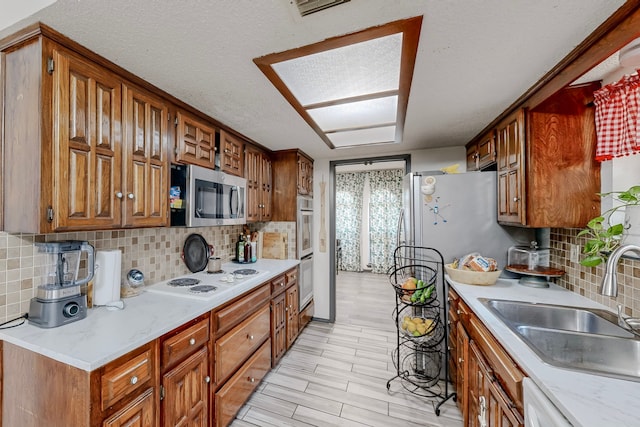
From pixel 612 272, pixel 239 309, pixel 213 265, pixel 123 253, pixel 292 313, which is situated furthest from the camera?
pixel 292 313

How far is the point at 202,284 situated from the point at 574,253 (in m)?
2.63

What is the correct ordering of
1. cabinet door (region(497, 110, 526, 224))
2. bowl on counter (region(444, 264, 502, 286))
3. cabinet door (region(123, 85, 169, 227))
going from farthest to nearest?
1. bowl on counter (region(444, 264, 502, 286))
2. cabinet door (region(497, 110, 526, 224))
3. cabinet door (region(123, 85, 169, 227))

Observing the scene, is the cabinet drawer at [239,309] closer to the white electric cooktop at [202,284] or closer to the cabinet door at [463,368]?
the white electric cooktop at [202,284]

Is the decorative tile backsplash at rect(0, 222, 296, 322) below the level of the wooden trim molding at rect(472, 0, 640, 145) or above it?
below

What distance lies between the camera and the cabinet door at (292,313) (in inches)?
103

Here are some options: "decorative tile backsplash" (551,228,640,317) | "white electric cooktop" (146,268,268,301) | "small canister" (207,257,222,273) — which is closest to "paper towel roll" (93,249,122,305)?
"white electric cooktop" (146,268,268,301)

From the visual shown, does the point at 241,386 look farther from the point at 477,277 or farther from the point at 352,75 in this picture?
the point at 352,75

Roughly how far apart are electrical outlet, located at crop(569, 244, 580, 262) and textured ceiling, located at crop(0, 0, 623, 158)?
108 centimetres

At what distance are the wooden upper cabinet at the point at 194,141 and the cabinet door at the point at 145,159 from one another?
0.10m

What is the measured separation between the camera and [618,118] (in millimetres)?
1334

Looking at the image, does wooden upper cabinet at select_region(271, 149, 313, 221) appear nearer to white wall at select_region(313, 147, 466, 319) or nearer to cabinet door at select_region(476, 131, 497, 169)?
white wall at select_region(313, 147, 466, 319)

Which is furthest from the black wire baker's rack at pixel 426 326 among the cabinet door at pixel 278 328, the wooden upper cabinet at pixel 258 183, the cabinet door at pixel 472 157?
the wooden upper cabinet at pixel 258 183

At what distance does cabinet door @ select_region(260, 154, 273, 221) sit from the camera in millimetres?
2811

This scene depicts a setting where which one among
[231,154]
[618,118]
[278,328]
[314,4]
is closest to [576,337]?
[618,118]
